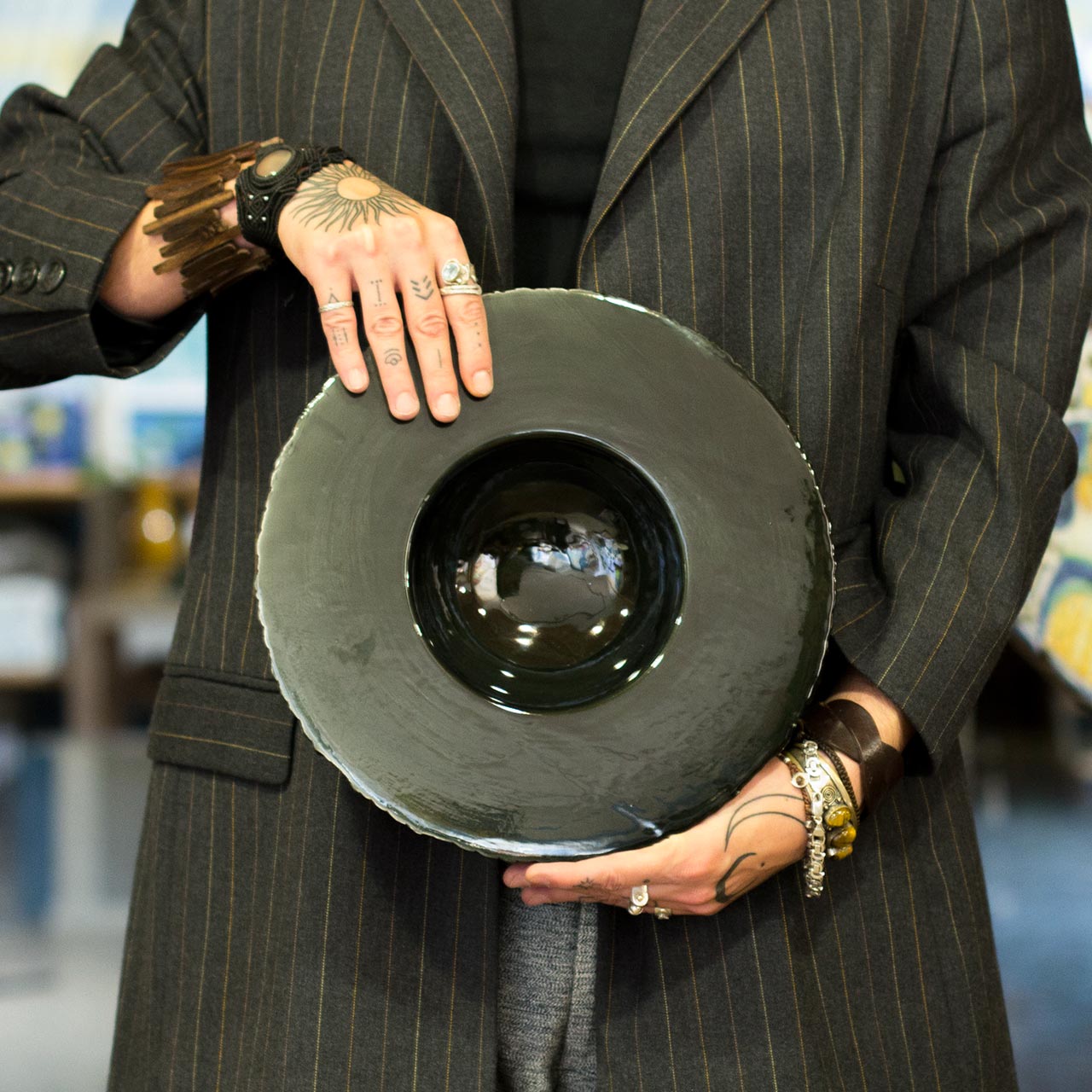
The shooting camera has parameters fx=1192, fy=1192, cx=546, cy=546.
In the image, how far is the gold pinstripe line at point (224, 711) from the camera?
847 mm

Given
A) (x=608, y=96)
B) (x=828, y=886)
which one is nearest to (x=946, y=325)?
(x=608, y=96)

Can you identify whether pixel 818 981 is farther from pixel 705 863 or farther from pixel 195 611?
pixel 195 611

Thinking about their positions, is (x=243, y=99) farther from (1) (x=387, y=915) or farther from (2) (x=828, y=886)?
(2) (x=828, y=886)

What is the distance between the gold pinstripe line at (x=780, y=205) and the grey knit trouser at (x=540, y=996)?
0.41 meters

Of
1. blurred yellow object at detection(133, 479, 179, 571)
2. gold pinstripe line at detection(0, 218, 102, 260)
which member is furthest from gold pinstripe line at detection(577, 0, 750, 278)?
blurred yellow object at detection(133, 479, 179, 571)

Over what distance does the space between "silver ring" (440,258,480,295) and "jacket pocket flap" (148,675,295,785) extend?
325mm

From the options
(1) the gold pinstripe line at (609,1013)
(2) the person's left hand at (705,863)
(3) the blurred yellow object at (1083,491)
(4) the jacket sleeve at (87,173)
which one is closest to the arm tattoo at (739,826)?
(2) the person's left hand at (705,863)

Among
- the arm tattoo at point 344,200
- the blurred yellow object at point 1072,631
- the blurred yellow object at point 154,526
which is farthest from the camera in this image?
the blurred yellow object at point 154,526

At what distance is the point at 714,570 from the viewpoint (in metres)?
0.67

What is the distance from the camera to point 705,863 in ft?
2.39

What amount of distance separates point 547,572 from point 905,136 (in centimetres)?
46

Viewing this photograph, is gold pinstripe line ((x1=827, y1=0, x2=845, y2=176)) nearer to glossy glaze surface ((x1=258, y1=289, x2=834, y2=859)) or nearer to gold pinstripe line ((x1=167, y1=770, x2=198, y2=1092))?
glossy glaze surface ((x1=258, y1=289, x2=834, y2=859))

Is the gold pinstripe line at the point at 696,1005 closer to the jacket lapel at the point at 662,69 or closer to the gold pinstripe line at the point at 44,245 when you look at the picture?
the jacket lapel at the point at 662,69

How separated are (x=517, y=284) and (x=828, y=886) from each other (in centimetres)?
51
